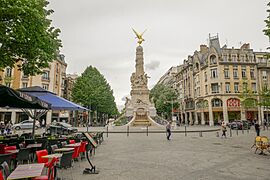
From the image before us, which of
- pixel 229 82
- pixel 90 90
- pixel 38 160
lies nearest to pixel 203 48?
pixel 229 82

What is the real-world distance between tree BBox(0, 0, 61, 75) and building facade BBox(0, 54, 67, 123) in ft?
91.9

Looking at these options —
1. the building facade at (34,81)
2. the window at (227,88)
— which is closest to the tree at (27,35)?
the building facade at (34,81)

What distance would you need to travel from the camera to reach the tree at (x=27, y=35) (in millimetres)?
8318

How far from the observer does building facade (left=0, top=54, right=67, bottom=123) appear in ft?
135

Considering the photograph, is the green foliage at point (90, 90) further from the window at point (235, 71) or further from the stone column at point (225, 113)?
the window at point (235, 71)

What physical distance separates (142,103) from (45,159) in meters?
33.6

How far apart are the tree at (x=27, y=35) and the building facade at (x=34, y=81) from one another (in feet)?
91.9

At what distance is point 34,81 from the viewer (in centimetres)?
4434

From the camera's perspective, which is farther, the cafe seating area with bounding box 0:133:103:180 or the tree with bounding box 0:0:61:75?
the tree with bounding box 0:0:61:75

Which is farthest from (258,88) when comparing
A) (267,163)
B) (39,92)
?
(39,92)

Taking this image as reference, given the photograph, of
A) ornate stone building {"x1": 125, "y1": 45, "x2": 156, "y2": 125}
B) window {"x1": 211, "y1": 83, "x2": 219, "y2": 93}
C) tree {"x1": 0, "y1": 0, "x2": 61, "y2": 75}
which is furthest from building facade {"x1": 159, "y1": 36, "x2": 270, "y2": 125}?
tree {"x1": 0, "y1": 0, "x2": 61, "y2": 75}

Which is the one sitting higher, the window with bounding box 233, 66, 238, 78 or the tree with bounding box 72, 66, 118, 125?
the window with bounding box 233, 66, 238, 78

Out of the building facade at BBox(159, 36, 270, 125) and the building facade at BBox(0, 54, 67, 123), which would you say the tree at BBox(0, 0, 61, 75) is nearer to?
the building facade at BBox(0, 54, 67, 123)

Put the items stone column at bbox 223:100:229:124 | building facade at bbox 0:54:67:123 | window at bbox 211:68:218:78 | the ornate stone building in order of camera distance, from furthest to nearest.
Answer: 1. window at bbox 211:68:218:78
2. stone column at bbox 223:100:229:124
3. building facade at bbox 0:54:67:123
4. the ornate stone building
